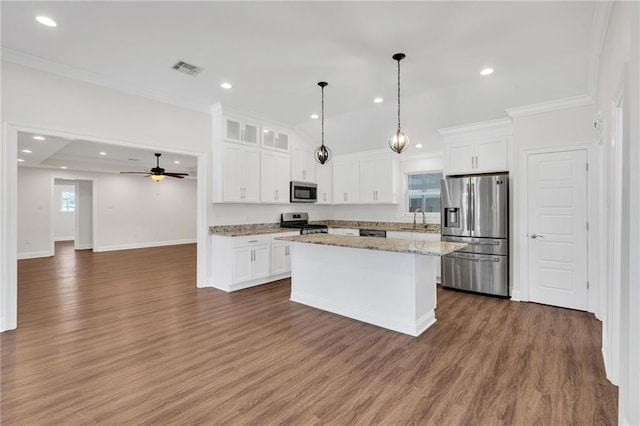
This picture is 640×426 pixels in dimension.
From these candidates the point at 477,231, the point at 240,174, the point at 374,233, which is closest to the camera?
the point at 477,231

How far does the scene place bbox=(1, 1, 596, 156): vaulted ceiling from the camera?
256 centimetres

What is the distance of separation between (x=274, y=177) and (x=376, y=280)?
3187mm

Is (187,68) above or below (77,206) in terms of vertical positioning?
above

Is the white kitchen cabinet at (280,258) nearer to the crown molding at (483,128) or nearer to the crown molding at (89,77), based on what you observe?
the crown molding at (89,77)

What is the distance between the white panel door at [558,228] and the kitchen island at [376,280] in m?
1.76

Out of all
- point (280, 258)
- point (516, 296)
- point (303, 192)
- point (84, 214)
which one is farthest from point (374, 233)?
point (84, 214)

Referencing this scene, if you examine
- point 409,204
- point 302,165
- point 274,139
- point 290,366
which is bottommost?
point 290,366

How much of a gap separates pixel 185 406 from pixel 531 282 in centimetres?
440

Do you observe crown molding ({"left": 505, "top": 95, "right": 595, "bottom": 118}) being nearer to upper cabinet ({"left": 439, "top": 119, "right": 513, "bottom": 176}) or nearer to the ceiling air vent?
upper cabinet ({"left": 439, "top": 119, "right": 513, "bottom": 176})

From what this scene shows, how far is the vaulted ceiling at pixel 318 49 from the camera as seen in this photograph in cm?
256

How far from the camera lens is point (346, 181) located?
6961 mm

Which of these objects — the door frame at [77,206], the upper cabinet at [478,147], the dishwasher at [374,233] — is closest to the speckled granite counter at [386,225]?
the dishwasher at [374,233]

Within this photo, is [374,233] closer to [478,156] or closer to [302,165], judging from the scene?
[302,165]

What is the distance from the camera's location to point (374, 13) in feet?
8.46
